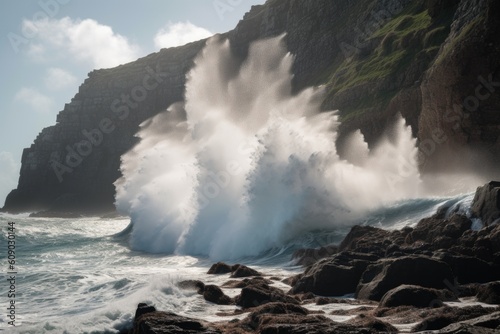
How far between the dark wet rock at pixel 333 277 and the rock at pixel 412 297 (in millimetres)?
3494

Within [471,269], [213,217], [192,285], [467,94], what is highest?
[467,94]

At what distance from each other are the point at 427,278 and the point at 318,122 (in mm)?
33913

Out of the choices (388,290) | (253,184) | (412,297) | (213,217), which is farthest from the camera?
(213,217)

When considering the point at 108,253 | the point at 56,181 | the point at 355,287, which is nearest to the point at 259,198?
the point at 108,253

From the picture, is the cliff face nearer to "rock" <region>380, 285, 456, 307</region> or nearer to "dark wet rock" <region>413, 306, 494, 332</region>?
"rock" <region>380, 285, 456, 307</region>

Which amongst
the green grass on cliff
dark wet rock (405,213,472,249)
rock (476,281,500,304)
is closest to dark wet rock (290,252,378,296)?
dark wet rock (405,213,472,249)

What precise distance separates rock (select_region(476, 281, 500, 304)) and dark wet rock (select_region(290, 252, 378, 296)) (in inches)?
177

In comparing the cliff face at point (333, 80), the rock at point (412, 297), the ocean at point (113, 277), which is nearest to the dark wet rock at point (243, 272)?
the ocean at point (113, 277)

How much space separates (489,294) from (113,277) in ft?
56.5

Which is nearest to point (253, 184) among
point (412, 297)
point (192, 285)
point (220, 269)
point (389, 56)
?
point (220, 269)

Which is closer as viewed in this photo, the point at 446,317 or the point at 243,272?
the point at 446,317

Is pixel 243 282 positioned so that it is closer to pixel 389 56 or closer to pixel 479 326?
pixel 479 326

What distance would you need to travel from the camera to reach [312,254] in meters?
26.6

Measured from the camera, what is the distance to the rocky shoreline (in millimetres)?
12484
